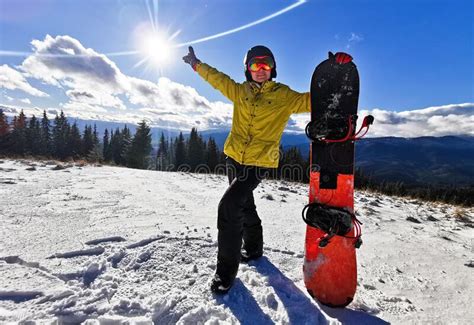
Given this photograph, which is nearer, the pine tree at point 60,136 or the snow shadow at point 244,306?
the snow shadow at point 244,306

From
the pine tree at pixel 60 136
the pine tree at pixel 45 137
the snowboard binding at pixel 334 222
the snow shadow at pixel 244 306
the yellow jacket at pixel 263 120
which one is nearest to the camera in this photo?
the snow shadow at pixel 244 306

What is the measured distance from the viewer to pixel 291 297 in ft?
7.93

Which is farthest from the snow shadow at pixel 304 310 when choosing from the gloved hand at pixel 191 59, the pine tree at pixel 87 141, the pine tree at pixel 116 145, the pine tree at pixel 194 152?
the pine tree at pixel 87 141

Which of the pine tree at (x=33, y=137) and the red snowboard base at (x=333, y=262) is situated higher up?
the pine tree at (x=33, y=137)

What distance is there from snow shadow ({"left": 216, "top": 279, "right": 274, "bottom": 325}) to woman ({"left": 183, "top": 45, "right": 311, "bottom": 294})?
0.12 m

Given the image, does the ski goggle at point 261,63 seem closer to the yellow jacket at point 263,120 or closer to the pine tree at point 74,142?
the yellow jacket at point 263,120

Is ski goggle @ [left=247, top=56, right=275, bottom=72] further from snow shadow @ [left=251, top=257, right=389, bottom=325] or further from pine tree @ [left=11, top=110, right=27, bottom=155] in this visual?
pine tree @ [left=11, top=110, right=27, bottom=155]

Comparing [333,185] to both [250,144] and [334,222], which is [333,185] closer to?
[334,222]

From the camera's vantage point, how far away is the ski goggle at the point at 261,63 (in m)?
3.02

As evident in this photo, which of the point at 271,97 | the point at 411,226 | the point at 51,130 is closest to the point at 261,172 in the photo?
the point at 271,97

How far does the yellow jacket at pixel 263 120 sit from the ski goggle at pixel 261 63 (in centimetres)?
17

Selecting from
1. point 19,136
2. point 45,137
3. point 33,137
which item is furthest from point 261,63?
point 45,137

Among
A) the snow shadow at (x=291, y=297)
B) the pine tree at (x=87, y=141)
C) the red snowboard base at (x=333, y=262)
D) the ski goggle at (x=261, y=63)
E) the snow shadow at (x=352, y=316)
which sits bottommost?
the snow shadow at (x=352, y=316)

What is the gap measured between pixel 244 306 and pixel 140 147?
49913 mm
